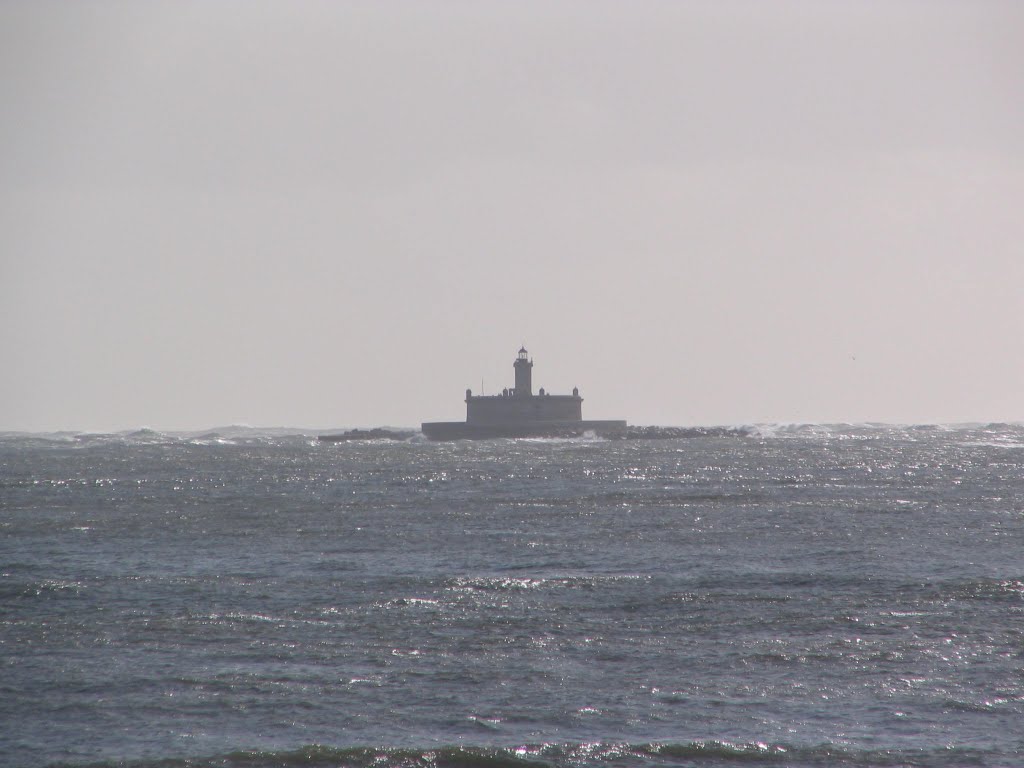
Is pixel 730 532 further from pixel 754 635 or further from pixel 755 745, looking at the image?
pixel 755 745

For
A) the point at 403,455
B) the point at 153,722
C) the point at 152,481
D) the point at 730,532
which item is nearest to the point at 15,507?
the point at 152,481

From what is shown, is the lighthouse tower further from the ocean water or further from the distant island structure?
the ocean water

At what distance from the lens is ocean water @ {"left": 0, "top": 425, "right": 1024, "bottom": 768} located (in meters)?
14.9

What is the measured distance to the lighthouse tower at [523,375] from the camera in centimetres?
11056

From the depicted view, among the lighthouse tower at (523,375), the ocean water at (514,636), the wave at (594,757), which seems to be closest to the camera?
the wave at (594,757)

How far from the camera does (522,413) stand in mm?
112312

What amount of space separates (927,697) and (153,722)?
10246 mm

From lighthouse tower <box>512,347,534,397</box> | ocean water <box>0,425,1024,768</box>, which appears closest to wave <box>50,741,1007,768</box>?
ocean water <box>0,425,1024,768</box>

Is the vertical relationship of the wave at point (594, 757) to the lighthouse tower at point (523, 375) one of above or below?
below

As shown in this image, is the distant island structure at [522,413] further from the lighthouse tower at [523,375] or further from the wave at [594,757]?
the wave at [594,757]

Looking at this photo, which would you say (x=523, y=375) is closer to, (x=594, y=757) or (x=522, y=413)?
(x=522, y=413)

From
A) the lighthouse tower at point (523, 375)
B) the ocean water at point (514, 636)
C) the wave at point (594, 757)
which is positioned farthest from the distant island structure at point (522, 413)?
the wave at point (594, 757)

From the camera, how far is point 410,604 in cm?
2302

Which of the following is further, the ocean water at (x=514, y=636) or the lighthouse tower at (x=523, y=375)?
the lighthouse tower at (x=523, y=375)
